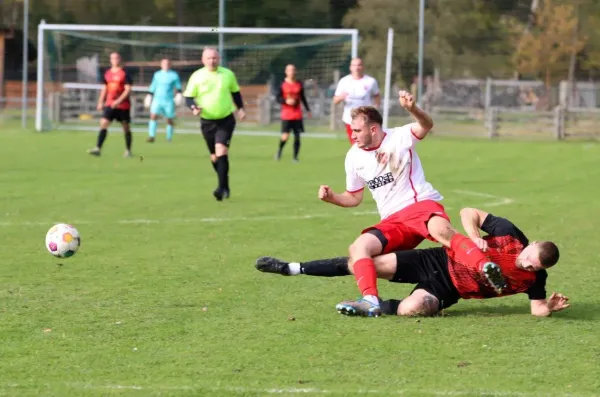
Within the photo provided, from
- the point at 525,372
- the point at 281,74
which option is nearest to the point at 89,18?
the point at 281,74

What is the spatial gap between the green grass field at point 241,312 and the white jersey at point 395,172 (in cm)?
81

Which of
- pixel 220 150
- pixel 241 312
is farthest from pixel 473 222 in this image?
pixel 220 150

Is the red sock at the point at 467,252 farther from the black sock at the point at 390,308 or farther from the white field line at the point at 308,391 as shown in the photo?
the white field line at the point at 308,391

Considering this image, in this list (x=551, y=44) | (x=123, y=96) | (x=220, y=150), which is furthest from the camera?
(x=551, y=44)

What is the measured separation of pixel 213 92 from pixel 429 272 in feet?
28.3

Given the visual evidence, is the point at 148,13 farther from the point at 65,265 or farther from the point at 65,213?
the point at 65,265

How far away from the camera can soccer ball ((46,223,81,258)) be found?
9.23 metres

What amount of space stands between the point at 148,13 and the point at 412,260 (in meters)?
46.7

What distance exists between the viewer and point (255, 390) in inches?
215

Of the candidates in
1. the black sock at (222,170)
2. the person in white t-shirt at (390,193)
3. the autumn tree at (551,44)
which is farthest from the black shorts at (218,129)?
the autumn tree at (551,44)

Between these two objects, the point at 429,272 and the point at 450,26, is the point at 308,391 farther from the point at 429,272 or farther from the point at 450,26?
the point at 450,26

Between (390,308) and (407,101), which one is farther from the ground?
(407,101)

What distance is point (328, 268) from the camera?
8.04m

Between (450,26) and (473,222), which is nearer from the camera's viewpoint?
(473,222)
